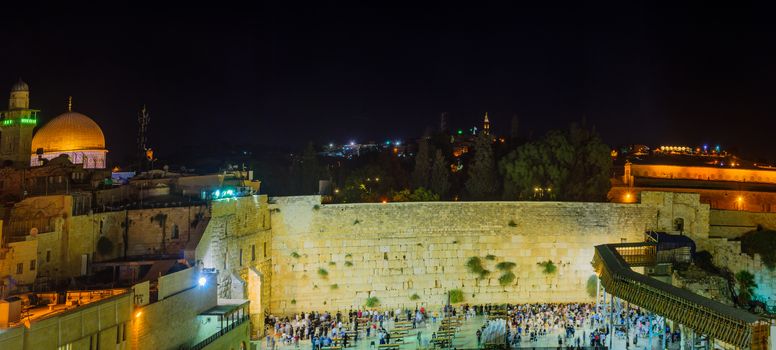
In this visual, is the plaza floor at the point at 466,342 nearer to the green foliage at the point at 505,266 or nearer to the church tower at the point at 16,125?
the green foliage at the point at 505,266

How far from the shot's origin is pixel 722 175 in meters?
47.8

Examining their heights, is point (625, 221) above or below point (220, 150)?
below

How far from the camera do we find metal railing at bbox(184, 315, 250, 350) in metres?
22.0

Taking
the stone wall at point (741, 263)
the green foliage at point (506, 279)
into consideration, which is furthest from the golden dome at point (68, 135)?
the stone wall at point (741, 263)

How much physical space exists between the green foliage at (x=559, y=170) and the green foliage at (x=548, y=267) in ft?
17.1

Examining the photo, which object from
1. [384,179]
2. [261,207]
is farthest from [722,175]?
[261,207]

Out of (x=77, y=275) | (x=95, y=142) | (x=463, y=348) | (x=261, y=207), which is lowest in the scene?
(x=463, y=348)

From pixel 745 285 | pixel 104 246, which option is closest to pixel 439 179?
pixel 745 285

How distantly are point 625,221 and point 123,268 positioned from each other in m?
21.5

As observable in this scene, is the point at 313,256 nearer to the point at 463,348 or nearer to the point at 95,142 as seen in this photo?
the point at 463,348

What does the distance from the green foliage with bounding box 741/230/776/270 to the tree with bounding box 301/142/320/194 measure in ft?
80.2

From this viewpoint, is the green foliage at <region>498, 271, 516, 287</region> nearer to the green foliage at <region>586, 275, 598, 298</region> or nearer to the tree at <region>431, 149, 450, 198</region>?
the green foliage at <region>586, 275, 598, 298</region>

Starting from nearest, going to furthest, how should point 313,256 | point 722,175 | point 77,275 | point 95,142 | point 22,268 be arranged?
1. point 22,268
2. point 77,275
3. point 313,256
4. point 95,142
5. point 722,175

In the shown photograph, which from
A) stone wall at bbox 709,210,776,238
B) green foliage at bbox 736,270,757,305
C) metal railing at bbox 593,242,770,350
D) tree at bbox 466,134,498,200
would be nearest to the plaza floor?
metal railing at bbox 593,242,770,350
